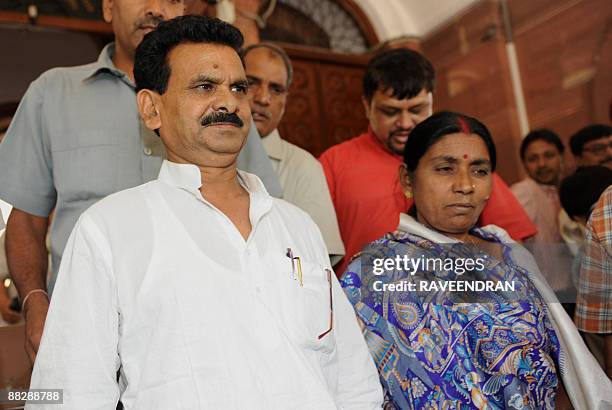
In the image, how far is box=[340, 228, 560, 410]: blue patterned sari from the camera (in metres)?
1.88

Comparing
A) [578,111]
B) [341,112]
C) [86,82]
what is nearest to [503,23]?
[578,111]

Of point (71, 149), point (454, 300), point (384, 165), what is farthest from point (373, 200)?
point (71, 149)

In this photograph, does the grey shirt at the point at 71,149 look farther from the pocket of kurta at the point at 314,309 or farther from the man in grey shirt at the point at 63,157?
the pocket of kurta at the point at 314,309

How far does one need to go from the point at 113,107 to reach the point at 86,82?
0.47 feet

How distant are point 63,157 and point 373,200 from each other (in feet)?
4.15

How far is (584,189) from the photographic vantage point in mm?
2898

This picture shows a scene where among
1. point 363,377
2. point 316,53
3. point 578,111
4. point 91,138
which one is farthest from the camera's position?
point 316,53

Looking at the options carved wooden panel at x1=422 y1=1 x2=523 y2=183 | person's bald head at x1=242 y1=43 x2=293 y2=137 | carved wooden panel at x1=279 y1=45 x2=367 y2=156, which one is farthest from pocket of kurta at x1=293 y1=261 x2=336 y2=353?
carved wooden panel at x1=422 y1=1 x2=523 y2=183

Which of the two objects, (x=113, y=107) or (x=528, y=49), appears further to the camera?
(x=528, y=49)

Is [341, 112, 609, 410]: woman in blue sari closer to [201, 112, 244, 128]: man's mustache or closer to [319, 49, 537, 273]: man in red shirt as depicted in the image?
[319, 49, 537, 273]: man in red shirt

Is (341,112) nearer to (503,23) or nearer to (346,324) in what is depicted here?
(503,23)

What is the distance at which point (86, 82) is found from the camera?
226cm

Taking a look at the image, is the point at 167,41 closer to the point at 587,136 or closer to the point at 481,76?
the point at 587,136

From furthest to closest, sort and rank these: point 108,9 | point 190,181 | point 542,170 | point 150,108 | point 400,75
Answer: point 542,170
point 400,75
point 108,9
point 150,108
point 190,181
